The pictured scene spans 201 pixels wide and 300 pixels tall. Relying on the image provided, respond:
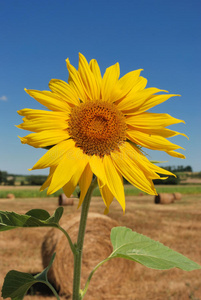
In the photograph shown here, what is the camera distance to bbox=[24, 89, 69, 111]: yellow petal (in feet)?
4.20

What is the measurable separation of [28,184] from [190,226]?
1514 inches

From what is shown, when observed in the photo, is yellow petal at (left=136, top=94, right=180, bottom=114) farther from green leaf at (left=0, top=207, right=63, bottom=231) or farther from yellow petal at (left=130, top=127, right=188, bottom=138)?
green leaf at (left=0, top=207, right=63, bottom=231)

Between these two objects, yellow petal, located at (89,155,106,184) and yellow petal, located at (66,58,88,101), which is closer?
yellow petal, located at (89,155,106,184)

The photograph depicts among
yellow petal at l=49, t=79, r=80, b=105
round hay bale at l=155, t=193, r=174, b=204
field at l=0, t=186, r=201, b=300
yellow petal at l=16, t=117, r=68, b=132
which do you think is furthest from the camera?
round hay bale at l=155, t=193, r=174, b=204

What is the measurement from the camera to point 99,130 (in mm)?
1274

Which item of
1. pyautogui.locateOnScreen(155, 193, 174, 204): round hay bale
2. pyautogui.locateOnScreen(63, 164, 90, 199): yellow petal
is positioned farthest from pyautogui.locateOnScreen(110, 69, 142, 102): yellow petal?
pyautogui.locateOnScreen(155, 193, 174, 204): round hay bale

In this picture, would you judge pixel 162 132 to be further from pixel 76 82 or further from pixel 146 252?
pixel 146 252

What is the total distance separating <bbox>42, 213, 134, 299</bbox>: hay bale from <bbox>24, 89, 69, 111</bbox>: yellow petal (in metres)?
6.14

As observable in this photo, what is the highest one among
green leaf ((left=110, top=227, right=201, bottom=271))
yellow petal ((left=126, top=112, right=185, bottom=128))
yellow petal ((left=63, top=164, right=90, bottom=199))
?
yellow petal ((left=126, top=112, right=185, bottom=128))

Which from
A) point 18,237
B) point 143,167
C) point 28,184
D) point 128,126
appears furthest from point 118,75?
point 28,184

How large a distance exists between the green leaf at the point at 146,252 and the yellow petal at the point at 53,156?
1.84ft

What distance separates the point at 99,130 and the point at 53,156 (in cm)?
21

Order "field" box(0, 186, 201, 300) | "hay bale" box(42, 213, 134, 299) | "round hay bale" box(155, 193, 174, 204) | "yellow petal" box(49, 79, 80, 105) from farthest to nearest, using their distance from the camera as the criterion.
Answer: "round hay bale" box(155, 193, 174, 204), "hay bale" box(42, 213, 134, 299), "field" box(0, 186, 201, 300), "yellow petal" box(49, 79, 80, 105)

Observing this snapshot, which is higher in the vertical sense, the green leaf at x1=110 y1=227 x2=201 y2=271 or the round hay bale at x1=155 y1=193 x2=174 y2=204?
the green leaf at x1=110 y1=227 x2=201 y2=271
